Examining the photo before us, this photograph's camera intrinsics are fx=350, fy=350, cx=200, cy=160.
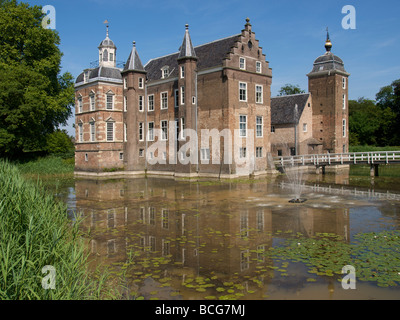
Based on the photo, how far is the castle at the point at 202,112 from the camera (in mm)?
29906

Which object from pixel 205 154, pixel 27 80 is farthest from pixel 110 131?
pixel 205 154

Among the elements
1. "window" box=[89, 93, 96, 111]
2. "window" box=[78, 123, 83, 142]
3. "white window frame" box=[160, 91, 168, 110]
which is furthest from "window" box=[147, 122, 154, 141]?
"window" box=[78, 123, 83, 142]

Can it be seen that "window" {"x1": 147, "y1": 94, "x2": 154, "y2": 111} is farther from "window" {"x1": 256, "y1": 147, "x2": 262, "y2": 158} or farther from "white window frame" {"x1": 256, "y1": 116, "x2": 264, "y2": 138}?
"window" {"x1": 256, "y1": 147, "x2": 262, "y2": 158}

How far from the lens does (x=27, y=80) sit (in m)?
36.4

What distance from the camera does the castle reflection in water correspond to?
776 cm

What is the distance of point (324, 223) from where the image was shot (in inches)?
Answer: 504

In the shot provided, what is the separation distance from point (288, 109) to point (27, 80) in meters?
29.5

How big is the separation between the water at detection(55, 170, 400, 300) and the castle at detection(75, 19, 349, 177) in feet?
30.2

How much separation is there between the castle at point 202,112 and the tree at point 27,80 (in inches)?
166

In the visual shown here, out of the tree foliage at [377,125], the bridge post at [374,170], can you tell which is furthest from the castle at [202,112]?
the tree foliage at [377,125]

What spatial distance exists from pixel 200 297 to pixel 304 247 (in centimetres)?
430

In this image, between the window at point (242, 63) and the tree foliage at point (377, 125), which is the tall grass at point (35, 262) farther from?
the tree foliage at point (377, 125)

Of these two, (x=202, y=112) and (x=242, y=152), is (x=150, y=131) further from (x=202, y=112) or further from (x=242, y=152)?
(x=242, y=152)

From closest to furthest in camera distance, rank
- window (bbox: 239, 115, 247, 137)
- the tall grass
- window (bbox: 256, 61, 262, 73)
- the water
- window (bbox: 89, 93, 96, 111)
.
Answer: the tall grass < the water < window (bbox: 239, 115, 247, 137) < window (bbox: 256, 61, 262, 73) < window (bbox: 89, 93, 96, 111)
